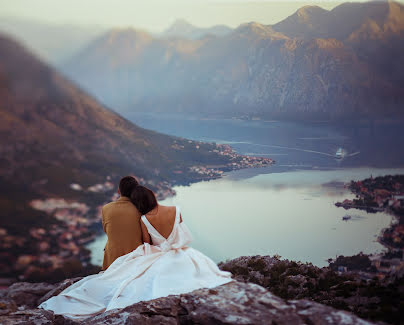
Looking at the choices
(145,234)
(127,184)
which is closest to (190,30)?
(127,184)

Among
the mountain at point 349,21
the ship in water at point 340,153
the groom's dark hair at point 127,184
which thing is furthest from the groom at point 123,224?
the mountain at point 349,21

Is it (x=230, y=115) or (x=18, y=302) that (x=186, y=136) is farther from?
(x=18, y=302)

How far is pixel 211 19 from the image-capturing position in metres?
8.30

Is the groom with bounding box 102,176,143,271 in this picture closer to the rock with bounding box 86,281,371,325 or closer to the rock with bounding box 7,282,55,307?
the rock with bounding box 86,281,371,325

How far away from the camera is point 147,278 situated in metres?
3.17

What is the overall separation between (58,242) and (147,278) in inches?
181

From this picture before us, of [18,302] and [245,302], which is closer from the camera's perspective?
[245,302]

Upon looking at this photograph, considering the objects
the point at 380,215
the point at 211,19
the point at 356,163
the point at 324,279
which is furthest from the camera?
the point at 211,19

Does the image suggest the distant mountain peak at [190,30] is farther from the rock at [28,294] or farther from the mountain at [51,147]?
the rock at [28,294]

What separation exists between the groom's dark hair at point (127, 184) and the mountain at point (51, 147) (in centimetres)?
419

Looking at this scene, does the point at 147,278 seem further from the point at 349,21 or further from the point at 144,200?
the point at 349,21

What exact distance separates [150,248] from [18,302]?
2913 millimetres

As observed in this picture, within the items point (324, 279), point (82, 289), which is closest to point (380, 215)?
point (324, 279)

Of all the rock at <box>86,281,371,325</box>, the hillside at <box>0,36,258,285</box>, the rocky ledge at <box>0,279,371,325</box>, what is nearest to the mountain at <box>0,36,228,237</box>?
the hillside at <box>0,36,258,285</box>
